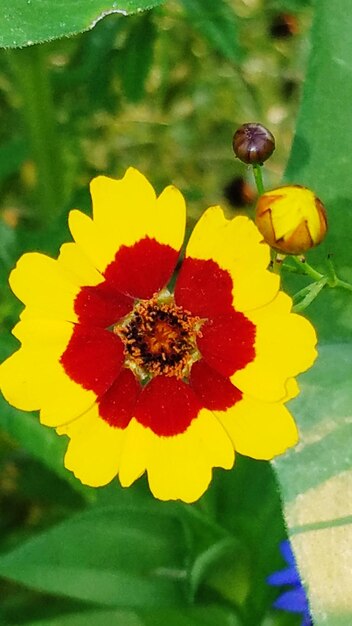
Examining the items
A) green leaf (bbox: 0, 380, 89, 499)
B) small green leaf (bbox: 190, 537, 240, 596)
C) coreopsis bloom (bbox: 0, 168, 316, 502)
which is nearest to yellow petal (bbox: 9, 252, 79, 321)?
coreopsis bloom (bbox: 0, 168, 316, 502)

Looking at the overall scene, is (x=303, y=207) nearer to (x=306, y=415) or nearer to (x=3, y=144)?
(x=306, y=415)

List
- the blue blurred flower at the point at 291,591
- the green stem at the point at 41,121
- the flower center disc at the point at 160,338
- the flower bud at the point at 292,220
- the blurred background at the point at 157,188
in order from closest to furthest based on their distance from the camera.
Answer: the flower bud at the point at 292,220 → the flower center disc at the point at 160,338 → the blue blurred flower at the point at 291,591 → the blurred background at the point at 157,188 → the green stem at the point at 41,121

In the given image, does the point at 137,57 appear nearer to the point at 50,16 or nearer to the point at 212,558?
the point at 50,16

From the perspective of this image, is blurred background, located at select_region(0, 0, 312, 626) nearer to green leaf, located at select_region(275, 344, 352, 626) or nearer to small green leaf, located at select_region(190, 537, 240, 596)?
small green leaf, located at select_region(190, 537, 240, 596)

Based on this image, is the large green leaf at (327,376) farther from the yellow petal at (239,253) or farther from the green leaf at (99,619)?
the green leaf at (99,619)

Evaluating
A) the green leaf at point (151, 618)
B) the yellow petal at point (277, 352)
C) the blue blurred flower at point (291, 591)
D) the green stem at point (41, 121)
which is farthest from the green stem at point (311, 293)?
the green stem at point (41, 121)

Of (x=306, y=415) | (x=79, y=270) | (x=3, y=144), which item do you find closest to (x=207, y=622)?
(x=306, y=415)
